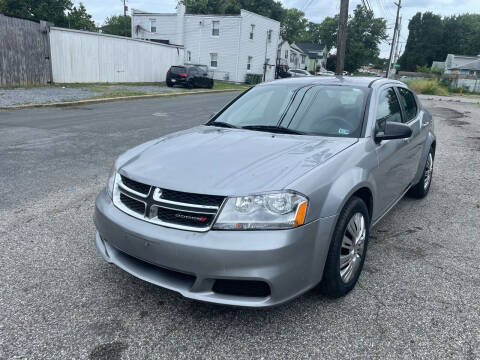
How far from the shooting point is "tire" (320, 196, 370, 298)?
104 inches

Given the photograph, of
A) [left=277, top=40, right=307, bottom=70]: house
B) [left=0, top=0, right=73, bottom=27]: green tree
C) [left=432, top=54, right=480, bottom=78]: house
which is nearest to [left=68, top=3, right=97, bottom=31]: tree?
[left=0, top=0, right=73, bottom=27]: green tree

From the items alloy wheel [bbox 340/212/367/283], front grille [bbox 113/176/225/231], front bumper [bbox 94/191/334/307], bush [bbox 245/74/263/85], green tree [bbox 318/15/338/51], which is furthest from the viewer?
green tree [bbox 318/15/338/51]

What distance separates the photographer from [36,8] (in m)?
48.5

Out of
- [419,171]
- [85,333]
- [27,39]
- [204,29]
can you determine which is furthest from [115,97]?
[204,29]

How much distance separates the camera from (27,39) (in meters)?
18.1

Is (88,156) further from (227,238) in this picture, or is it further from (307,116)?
(227,238)

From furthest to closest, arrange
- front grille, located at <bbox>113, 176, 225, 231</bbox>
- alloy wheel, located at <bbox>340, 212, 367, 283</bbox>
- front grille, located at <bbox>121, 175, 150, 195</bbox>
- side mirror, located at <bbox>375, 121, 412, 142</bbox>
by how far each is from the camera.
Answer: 1. side mirror, located at <bbox>375, 121, 412, 142</bbox>
2. alloy wheel, located at <bbox>340, 212, 367, 283</bbox>
3. front grille, located at <bbox>121, 175, 150, 195</bbox>
4. front grille, located at <bbox>113, 176, 225, 231</bbox>

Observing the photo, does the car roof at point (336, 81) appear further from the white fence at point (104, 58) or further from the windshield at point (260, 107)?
the white fence at point (104, 58)

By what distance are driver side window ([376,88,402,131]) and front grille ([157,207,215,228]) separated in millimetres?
1939

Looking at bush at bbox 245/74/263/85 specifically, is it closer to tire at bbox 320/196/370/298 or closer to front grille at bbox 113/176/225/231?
tire at bbox 320/196/370/298

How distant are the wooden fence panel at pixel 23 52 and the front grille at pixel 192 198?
18.1 m

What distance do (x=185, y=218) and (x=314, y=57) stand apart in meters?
77.8

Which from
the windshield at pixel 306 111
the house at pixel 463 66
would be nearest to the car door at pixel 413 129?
the windshield at pixel 306 111

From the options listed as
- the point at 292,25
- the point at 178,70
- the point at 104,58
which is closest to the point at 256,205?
the point at 104,58
